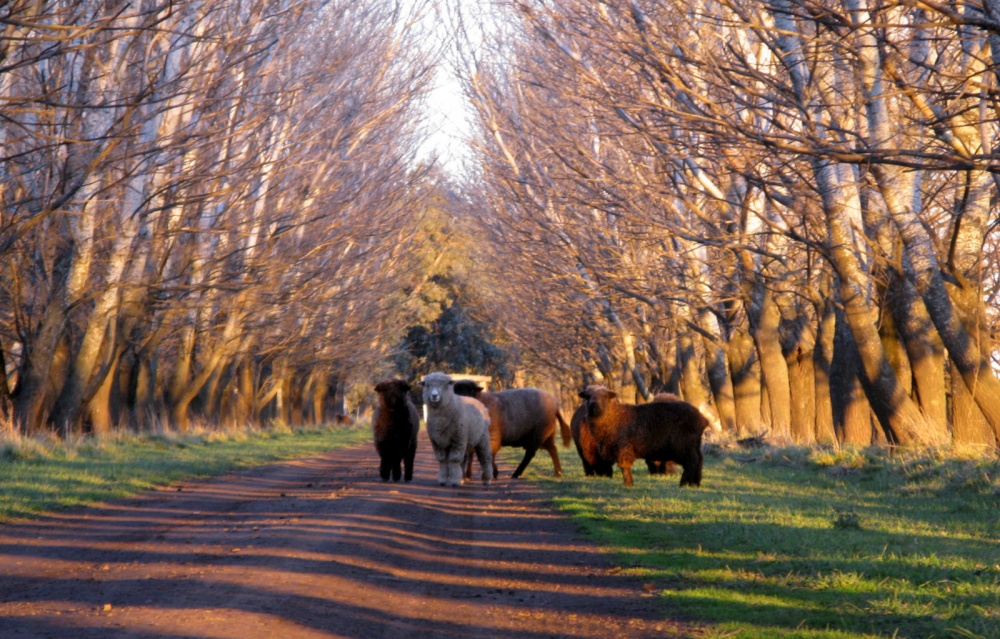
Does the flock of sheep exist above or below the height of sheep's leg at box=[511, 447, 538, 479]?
above

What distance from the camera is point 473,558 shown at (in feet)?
31.4

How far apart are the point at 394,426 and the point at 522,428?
3.28 metres

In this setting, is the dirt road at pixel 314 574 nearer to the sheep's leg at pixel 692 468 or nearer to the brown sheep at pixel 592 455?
the sheep's leg at pixel 692 468

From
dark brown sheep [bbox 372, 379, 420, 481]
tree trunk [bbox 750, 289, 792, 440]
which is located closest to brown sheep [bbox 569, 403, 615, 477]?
dark brown sheep [bbox 372, 379, 420, 481]

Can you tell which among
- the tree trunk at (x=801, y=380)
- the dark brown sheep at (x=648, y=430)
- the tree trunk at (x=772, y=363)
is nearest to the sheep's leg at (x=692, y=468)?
the dark brown sheep at (x=648, y=430)

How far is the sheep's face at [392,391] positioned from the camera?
662 inches

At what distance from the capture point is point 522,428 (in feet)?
64.2

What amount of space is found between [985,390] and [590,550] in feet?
26.1

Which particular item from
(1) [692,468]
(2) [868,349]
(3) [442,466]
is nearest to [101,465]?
(3) [442,466]

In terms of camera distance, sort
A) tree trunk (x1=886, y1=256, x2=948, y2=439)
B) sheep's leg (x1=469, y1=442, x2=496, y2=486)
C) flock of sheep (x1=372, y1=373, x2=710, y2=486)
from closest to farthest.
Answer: flock of sheep (x1=372, y1=373, x2=710, y2=486), tree trunk (x1=886, y1=256, x2=948, y2=439), sheep's leg (x1=469, y1=442, x2=496, y2=486)

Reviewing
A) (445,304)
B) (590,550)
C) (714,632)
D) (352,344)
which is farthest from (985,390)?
(445,304)

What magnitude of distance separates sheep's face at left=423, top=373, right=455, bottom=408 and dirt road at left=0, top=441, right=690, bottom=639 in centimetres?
238

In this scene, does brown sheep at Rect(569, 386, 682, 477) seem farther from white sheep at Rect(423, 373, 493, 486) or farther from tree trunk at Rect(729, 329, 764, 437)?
tree trunk at Rect(729, 329, 764, 437)

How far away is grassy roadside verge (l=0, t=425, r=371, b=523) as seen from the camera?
1360 centimetres
